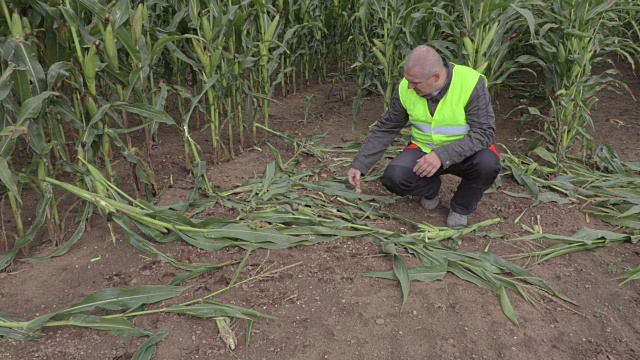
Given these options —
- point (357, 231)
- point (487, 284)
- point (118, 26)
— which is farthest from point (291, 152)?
point (487, 284)

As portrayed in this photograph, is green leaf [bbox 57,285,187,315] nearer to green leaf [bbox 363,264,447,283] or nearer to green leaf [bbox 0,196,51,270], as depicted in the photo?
green leaf [bbox 0,196,51,270]

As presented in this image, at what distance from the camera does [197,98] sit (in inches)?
139

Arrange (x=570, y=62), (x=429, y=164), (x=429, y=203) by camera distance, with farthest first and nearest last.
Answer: (x=570, y=62) < (x=429, y=203) < (x=429, y=164)

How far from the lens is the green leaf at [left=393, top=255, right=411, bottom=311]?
2602 millimetres

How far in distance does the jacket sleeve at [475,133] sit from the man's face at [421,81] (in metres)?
0.26

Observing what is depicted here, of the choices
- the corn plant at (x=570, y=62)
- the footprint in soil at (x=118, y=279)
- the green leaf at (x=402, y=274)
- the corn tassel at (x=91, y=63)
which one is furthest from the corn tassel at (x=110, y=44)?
the corn plant at (x=570, y=62)

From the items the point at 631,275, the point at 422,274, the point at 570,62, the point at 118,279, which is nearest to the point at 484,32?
the point at 570,62

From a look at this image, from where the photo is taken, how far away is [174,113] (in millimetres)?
5469

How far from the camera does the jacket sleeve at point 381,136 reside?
136 inches

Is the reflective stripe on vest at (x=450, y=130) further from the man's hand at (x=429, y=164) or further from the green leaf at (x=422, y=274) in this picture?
the green leaf at (x=422, y=274)

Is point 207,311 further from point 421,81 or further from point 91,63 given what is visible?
point 421,81

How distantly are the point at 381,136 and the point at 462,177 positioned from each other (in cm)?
62

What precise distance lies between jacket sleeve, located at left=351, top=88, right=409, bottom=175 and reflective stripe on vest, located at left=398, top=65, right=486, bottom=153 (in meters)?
0.07

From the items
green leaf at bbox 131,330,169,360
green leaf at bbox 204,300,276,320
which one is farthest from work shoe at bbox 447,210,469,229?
green leaf at bbox 131,330,169,360
